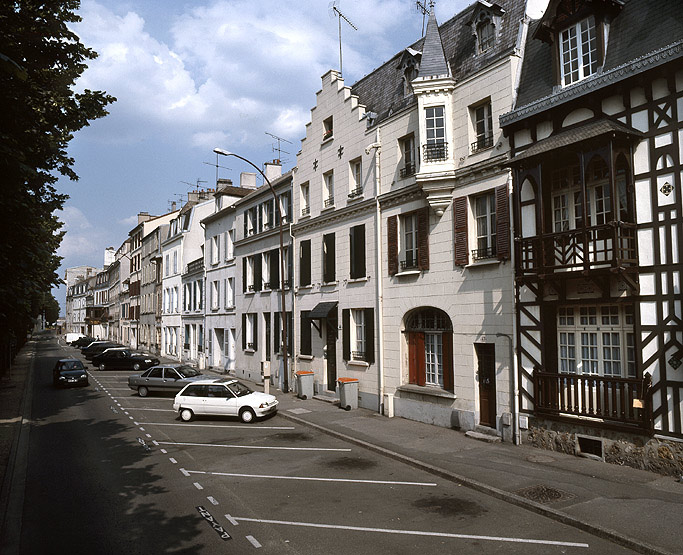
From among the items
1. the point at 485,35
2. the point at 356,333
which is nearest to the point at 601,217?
the point at 485,35

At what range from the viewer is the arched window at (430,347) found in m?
17.3

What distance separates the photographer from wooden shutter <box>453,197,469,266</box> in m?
16.4

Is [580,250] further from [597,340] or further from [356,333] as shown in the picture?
[356,333]

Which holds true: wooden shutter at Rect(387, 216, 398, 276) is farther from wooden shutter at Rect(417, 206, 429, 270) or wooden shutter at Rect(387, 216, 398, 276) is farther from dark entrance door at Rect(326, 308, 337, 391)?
dark entrance door at Rect(326, 308, 337, 391)

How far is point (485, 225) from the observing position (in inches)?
637

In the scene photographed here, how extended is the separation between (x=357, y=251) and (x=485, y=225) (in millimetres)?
6804

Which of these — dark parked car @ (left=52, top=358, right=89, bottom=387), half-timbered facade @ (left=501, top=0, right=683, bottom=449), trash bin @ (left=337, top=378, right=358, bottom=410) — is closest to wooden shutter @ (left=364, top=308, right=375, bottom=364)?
trash bin @ (left=337, top=378, right=358, bottom=410)

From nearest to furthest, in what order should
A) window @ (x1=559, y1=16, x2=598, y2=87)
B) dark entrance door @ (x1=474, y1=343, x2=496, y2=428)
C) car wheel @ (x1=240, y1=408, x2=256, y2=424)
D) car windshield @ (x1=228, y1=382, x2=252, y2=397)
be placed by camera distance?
window @ (x1=559, y1=16, x2=598, y2=87) → dark entrance door @ (x1=474, y1=343, x2=496, y2=428) → car wheel @ (x1=240, y1=408, x2=256, y2=424) → car windshield @ (x1=228, y1=382, x2=252, y2=397)

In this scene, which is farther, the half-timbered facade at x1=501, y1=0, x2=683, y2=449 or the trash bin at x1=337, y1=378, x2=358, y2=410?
the trash bin at x1=337, y1=378, x2=358, y2=410

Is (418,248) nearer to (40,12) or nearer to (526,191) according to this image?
(526,191)

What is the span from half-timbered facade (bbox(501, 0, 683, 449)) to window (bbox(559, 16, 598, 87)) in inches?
1.2

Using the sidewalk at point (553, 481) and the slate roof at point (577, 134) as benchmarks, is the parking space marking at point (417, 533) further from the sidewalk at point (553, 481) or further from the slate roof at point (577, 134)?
the slate roof at point (577, 134)

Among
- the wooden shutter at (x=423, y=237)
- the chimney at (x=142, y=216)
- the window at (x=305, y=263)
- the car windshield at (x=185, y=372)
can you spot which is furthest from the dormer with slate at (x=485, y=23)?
the chimney at (x=142, y=216)

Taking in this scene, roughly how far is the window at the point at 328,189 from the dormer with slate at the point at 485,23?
9.05 m
